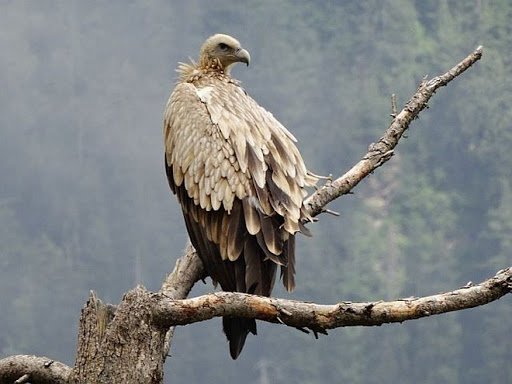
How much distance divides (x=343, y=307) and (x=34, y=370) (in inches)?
50.2

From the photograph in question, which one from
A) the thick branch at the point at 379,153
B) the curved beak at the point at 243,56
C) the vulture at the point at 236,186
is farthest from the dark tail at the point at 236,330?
the curved beak at the point at 243,56

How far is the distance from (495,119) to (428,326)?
545cm

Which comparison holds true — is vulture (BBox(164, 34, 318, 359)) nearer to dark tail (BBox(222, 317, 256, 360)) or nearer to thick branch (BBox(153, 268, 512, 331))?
dark tail (BBox(222, 317, 256, 360))

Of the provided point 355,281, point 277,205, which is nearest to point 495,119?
point 355,281

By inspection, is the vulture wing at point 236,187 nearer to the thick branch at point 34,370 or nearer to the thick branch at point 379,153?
the thick branch at point 379,153

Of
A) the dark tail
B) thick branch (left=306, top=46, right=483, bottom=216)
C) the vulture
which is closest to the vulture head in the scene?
the vulture

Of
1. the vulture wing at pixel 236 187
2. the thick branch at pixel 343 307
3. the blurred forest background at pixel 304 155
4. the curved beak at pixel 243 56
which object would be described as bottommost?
the thick branch at pixel 343 307

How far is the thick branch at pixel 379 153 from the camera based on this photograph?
5.13 metres

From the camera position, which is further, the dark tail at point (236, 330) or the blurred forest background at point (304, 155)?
the blurred forest background at point (304, 155)

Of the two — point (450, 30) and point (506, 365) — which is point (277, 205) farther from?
point (450, 30)

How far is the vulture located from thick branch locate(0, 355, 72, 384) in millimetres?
1069

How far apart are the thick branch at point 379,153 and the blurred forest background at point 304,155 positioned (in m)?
14.1

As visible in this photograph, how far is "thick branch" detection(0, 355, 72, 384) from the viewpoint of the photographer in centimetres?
393

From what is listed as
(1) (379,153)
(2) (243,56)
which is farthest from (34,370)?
(2) (243,56)
